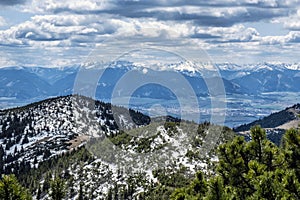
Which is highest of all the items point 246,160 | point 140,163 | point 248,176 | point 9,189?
point 246,160

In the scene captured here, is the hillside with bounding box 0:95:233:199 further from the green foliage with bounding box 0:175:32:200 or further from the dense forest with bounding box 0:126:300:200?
the green foliage with bounding box 0:175:32:200

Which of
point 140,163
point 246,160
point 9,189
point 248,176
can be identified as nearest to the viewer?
point 9,189

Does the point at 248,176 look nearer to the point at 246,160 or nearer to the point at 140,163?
the point at 246,160

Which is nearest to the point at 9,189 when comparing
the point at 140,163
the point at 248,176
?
the point at 248,176

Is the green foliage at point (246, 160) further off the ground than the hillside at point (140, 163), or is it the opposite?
the green foliage at point (246, 160)

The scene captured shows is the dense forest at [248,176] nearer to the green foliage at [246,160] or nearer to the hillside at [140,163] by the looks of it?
the green foliage at [246,160]

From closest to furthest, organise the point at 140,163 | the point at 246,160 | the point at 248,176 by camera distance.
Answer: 1. the point at 248,176
2. the point at 246,160
3. the point at 140,163

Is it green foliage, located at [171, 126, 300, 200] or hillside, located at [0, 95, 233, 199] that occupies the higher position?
green foliage, located at [171, 126, 300, 200]

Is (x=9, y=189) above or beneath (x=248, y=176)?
beneath

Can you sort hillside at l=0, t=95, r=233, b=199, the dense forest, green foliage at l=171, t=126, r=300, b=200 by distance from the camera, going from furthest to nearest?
hillside at l=0, t=95, r=233, b=199 → green foliage at l=171, t=126, r=300, b=200 → the dense forest

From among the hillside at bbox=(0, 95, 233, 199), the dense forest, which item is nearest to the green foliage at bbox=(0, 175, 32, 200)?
the dense forest

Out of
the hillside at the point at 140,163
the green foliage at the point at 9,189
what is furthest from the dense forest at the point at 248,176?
the hillside at the point at 140,163

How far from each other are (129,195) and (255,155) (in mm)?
79672

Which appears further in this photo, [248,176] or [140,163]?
[140,163]
